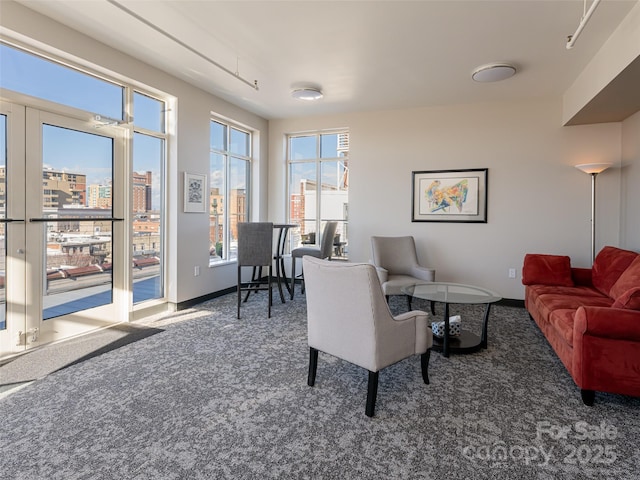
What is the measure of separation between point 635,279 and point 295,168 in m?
4.68

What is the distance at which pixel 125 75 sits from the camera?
354 cm

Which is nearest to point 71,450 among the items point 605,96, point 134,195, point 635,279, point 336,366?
point 336,366

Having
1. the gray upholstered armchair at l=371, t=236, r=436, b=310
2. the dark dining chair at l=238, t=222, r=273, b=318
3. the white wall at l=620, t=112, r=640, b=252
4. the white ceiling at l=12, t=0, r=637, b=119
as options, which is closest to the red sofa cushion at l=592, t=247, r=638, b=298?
the white wall at l=620, t=112, r=640, b=252

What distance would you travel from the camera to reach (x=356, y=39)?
3.16 meters

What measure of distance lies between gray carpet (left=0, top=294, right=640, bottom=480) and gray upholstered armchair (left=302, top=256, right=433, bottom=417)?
1.07 feet

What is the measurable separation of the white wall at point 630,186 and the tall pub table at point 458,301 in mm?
2029

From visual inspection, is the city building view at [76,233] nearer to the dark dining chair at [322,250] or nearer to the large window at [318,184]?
the dark dining chair at [322,250]

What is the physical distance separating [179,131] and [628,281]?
473 cm

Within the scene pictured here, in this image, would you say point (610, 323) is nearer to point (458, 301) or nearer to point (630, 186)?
point (458, 301)

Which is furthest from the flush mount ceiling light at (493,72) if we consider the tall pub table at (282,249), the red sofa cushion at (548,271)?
the tall pub table at (282,249)

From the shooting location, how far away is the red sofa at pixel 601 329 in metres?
2.10

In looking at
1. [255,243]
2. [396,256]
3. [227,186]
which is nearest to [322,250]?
[396,256]

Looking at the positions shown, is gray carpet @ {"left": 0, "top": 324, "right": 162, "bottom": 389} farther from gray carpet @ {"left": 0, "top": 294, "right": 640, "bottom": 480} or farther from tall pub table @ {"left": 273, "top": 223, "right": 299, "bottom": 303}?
tall pub table @ {"left": 273, "top": 223, "right": 299, "bottom": 303}

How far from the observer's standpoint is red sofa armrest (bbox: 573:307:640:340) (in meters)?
2.07
